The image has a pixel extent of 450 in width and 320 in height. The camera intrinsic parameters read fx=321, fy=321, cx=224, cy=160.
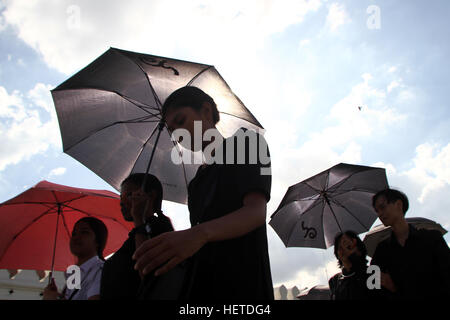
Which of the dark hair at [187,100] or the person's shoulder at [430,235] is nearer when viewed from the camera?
the dark hair at [187,100]

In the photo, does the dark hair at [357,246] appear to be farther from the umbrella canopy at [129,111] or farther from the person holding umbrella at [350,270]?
the umbrella canopy at [129,111]

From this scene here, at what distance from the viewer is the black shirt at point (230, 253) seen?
3.51 feet

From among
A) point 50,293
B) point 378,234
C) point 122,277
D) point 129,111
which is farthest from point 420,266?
point 378,234

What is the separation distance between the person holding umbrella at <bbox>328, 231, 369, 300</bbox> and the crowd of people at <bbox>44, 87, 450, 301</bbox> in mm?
32

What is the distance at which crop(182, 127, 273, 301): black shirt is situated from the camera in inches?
42.1

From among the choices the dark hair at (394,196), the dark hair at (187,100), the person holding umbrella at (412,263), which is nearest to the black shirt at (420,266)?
the person holding umbrella at (412,263)

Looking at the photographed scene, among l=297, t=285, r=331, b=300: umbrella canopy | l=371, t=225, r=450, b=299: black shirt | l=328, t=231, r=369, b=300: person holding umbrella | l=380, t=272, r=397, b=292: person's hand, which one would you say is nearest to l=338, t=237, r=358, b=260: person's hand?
l=328, t=231, r=369, b=300: person holding umbrella

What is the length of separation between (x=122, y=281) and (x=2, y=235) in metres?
3.19

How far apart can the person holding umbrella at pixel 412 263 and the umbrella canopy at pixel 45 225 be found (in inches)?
119

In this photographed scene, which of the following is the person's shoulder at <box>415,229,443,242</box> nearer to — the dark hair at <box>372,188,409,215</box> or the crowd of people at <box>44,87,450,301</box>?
the crowd of people at <box>44,87,450,301</box>

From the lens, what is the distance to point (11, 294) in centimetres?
1636

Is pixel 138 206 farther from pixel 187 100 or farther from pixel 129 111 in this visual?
pixel 129 111
